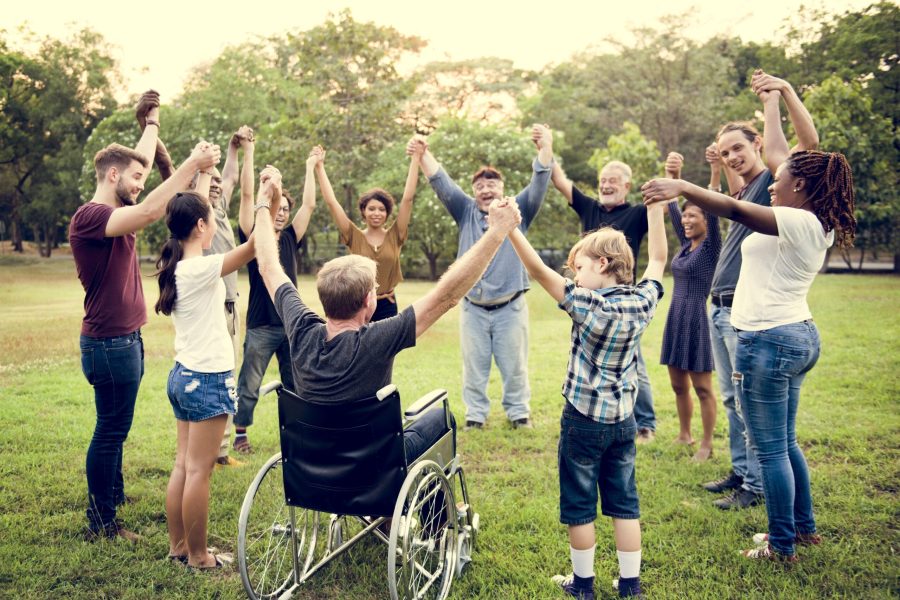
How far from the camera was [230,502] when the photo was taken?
3.79 meters

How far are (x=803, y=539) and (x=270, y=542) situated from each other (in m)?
2.61

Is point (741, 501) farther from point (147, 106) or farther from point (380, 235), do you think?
point (147, 106)

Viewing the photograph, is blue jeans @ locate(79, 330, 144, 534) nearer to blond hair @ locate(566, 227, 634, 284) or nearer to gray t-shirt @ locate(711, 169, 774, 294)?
blond hair @ locate(566, 227, 634, 284)

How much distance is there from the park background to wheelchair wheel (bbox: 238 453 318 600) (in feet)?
0.50

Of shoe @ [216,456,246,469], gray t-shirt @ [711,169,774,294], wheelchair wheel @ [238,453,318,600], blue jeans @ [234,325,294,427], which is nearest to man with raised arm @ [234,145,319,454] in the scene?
blue jeans @ [234,325,294,427]

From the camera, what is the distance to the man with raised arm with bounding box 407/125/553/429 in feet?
17.3

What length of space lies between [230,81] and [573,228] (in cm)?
1684

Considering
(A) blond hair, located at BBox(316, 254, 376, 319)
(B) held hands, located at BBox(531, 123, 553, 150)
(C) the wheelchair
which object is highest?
(B) held hands, located at BBox(531, 123, 553, 150)

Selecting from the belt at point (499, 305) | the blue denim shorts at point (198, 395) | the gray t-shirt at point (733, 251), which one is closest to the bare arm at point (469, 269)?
the blue denim shorts at point (198, 395)

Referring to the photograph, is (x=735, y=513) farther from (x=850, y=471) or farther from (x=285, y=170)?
(x=285, y=170)

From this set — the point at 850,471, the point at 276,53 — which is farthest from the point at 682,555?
the point at 276,53

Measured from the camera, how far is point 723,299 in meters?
3.85

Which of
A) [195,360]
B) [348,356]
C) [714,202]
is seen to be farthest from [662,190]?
[195,360]

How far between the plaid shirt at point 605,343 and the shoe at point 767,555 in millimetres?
1141
